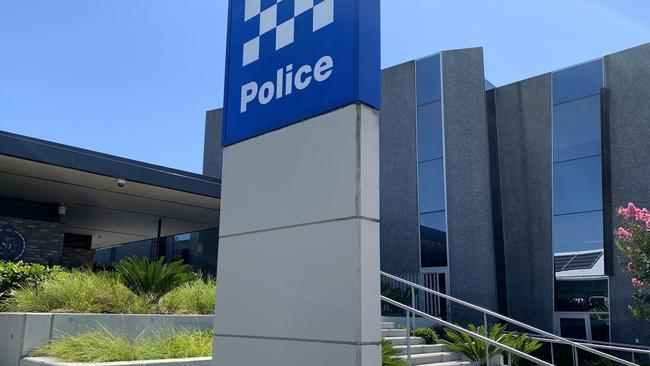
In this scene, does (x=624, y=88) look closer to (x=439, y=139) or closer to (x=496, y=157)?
(x=496, y=157)

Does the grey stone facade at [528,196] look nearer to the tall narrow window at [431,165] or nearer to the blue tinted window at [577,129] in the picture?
the blue tinted window at [577,129]

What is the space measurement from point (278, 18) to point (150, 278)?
5834 mm

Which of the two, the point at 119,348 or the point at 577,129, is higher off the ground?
the point at 577,129

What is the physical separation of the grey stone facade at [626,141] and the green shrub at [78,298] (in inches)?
540

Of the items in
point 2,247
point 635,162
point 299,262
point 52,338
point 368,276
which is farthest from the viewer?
point 635,162

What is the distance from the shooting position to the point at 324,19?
13.7ft

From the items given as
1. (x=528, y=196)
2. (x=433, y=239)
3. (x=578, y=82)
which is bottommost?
(x=433, y=239)

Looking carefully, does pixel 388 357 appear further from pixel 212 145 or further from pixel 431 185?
pixel 212 145

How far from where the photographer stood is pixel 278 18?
181 inches

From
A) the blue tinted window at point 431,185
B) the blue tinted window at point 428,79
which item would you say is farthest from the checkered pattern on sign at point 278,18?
the blue tinted window at point 428,79

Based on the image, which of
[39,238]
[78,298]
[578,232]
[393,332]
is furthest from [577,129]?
[39,238]

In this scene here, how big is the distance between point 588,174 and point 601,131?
4.65 feet

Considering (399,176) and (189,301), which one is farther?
(399,176)

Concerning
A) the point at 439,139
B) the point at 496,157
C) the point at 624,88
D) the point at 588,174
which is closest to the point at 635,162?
the point at 588,174
